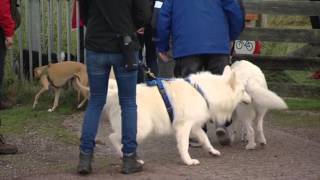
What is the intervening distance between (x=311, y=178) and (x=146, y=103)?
5.14ft

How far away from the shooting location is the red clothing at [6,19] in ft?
23.2

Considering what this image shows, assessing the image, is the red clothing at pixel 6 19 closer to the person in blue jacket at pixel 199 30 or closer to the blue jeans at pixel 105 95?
the person in blue jacket at pixel 199 30

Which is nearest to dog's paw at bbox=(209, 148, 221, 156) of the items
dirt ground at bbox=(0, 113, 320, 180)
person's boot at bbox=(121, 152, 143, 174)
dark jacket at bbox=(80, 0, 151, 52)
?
dirt ground at bbox=(0, 113, 320, 180)

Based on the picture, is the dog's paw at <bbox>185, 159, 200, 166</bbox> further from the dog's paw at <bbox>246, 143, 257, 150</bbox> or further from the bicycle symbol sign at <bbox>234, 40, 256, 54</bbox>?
the bicycle symbol sign at <bbox>234, 40, 256, 54</bbox>

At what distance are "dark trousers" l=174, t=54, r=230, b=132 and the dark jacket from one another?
1301mm

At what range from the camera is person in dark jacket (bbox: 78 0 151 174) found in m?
5.05

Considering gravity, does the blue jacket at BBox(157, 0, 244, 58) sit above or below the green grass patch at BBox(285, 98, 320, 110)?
above

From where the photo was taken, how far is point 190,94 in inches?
225

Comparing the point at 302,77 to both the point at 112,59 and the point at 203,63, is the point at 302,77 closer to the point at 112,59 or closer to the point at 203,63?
the point at 203,63

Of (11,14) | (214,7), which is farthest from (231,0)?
(11,14)

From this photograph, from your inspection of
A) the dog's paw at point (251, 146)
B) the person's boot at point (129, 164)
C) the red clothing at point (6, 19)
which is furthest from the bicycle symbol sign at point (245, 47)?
the person's boot at point (129, 164)

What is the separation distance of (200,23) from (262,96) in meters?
0.94

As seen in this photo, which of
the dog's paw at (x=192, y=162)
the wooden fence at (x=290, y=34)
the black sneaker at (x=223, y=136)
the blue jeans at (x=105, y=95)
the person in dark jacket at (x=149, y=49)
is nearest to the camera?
the blue jeans at (x=105, y=95)

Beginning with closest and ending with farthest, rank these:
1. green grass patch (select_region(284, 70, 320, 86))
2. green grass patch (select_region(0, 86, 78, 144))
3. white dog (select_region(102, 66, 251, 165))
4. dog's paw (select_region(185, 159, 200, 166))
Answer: white dog (select_region(102, 66, 251, 165)), dog's paw (select_region(185, 159, 200, 166)), green grass patch (select_region(0, 86, 78, 144)), green grass patch (select_region(284, 70, 320, 86))
